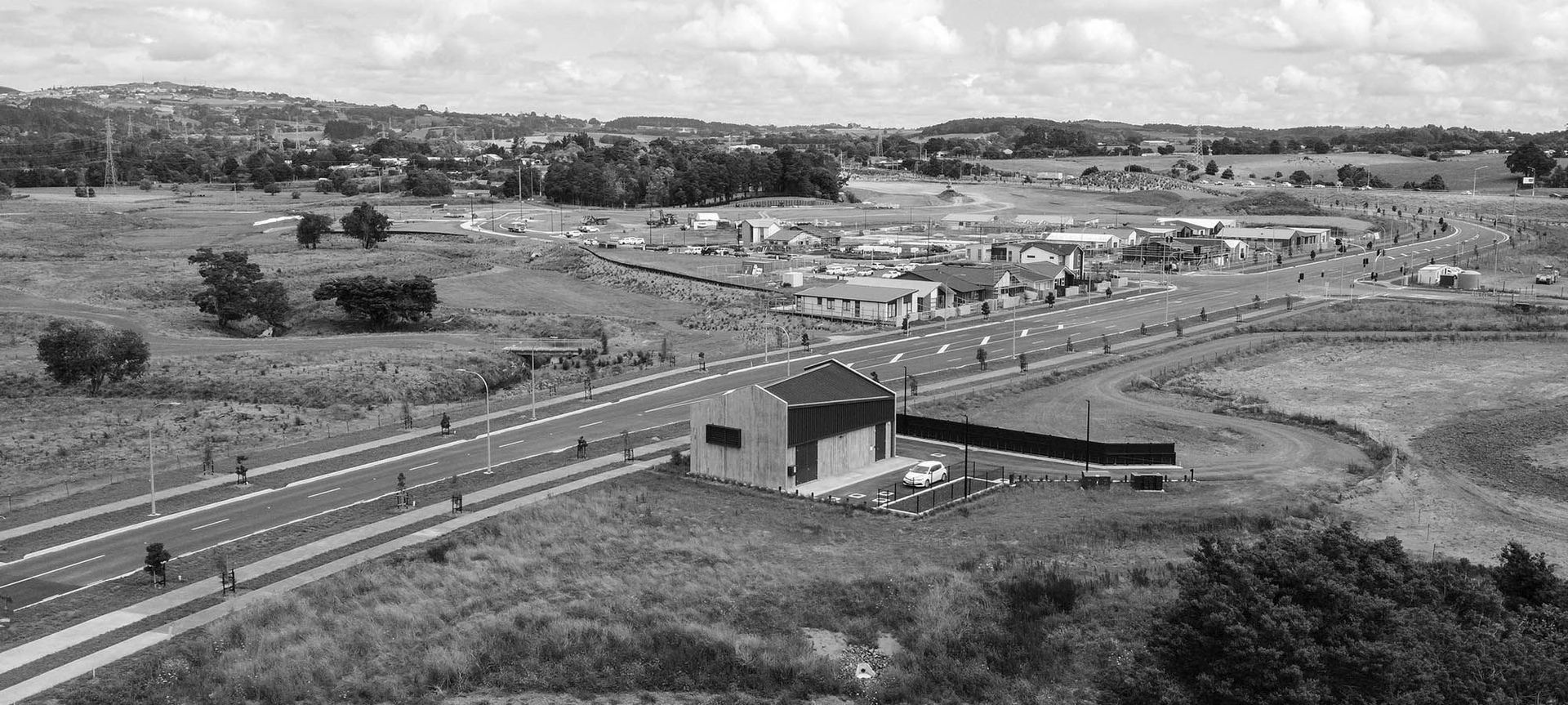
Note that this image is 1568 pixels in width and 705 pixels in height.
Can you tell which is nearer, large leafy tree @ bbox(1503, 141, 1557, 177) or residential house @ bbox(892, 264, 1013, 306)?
residential house @ bbox(892, 264, 1013, 306)

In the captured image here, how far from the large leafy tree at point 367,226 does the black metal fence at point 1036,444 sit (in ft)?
283

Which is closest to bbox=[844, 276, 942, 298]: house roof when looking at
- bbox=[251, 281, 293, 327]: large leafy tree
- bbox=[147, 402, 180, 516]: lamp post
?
bbox=[251, 281, 293, 327]: large leafy tree

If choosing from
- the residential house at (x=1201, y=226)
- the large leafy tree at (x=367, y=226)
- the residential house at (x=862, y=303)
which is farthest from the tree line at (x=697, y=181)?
the residential house at (x=862, y=303)

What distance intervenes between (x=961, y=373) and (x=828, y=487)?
65.7 ft

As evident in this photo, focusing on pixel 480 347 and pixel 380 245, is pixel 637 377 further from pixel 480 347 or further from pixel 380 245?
pixel 380 245

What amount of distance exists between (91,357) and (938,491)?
3955cm

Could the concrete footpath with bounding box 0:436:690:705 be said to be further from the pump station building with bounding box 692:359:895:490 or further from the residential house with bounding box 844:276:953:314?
the residential house with bounding box 844:276:953:314

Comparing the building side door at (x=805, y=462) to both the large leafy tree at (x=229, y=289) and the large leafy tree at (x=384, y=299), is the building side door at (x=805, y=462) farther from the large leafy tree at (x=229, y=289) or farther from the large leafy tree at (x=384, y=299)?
the large leafy tree at (x=229, y=289)

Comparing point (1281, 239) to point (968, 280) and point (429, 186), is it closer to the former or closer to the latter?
point (968, 280)

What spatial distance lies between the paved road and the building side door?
806 cm

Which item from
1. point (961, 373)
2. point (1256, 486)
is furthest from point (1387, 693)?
point (961, 373)

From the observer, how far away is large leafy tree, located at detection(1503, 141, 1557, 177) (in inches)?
7303

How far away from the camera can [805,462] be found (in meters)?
40.0

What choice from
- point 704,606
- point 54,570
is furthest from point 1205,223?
point 54,570
